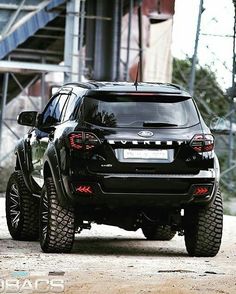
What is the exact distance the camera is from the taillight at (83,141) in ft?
42.4

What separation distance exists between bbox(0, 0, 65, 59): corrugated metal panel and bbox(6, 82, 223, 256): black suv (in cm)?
1680

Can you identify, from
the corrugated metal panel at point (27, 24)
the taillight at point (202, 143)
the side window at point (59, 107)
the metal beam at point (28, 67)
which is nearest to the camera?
the taillight at point (202, 143)

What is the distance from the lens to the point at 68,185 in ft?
42.9

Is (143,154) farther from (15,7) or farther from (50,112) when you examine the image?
(15,7)

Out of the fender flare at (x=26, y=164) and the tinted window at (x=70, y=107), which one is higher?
the tinted window at (x=70, y=107)

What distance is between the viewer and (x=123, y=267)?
12.1 metres

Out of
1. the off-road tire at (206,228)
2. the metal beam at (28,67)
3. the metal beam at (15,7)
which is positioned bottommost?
the metal beam at (28,67)

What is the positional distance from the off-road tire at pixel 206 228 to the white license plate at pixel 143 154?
0.83 meters

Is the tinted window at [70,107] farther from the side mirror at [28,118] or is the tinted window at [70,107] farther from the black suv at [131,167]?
the side mirror at [28,118]

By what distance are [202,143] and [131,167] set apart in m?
0.84

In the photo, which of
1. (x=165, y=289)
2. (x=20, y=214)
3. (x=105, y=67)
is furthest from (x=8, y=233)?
(x=105, y=67)

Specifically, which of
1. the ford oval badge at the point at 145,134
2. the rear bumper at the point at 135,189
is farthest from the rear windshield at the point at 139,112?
the rear bumper at the point at 135,189

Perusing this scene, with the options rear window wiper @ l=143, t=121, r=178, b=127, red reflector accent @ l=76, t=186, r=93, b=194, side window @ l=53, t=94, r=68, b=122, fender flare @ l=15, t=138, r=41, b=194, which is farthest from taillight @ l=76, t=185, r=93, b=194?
fender flare @ l=15, t=138, r=41, b=194

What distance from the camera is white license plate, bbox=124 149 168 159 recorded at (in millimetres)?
12961
